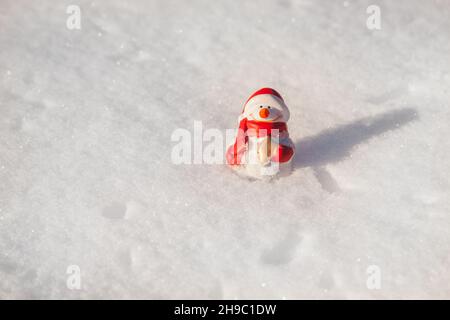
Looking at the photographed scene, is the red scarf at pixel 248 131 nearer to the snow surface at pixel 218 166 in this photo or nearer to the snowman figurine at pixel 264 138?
the snowman figurine at pixel 264 138

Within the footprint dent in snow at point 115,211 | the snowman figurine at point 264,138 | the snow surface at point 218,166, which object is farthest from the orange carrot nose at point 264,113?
the footprint dent in snow at point 115,211

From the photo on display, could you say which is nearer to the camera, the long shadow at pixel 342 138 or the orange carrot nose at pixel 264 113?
the orange carrot nose at pixel 264 113

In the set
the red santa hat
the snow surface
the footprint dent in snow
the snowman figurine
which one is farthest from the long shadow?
the footprint dent in snow

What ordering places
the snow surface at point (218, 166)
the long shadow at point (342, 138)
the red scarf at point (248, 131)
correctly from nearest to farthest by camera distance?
the snow surface at point (218, 166) < the red scarf at point (248, 131) < the long shadow at point (342, 138)

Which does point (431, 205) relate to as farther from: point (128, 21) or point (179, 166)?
point (128, 21)

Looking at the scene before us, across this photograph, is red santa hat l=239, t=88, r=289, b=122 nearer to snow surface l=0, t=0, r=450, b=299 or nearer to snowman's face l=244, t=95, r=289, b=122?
snowman's face l=244, t=95, r=289, b=122

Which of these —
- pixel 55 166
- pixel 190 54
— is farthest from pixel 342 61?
pixel 55 166

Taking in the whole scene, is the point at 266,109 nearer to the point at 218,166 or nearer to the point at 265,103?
the point at 265,103
